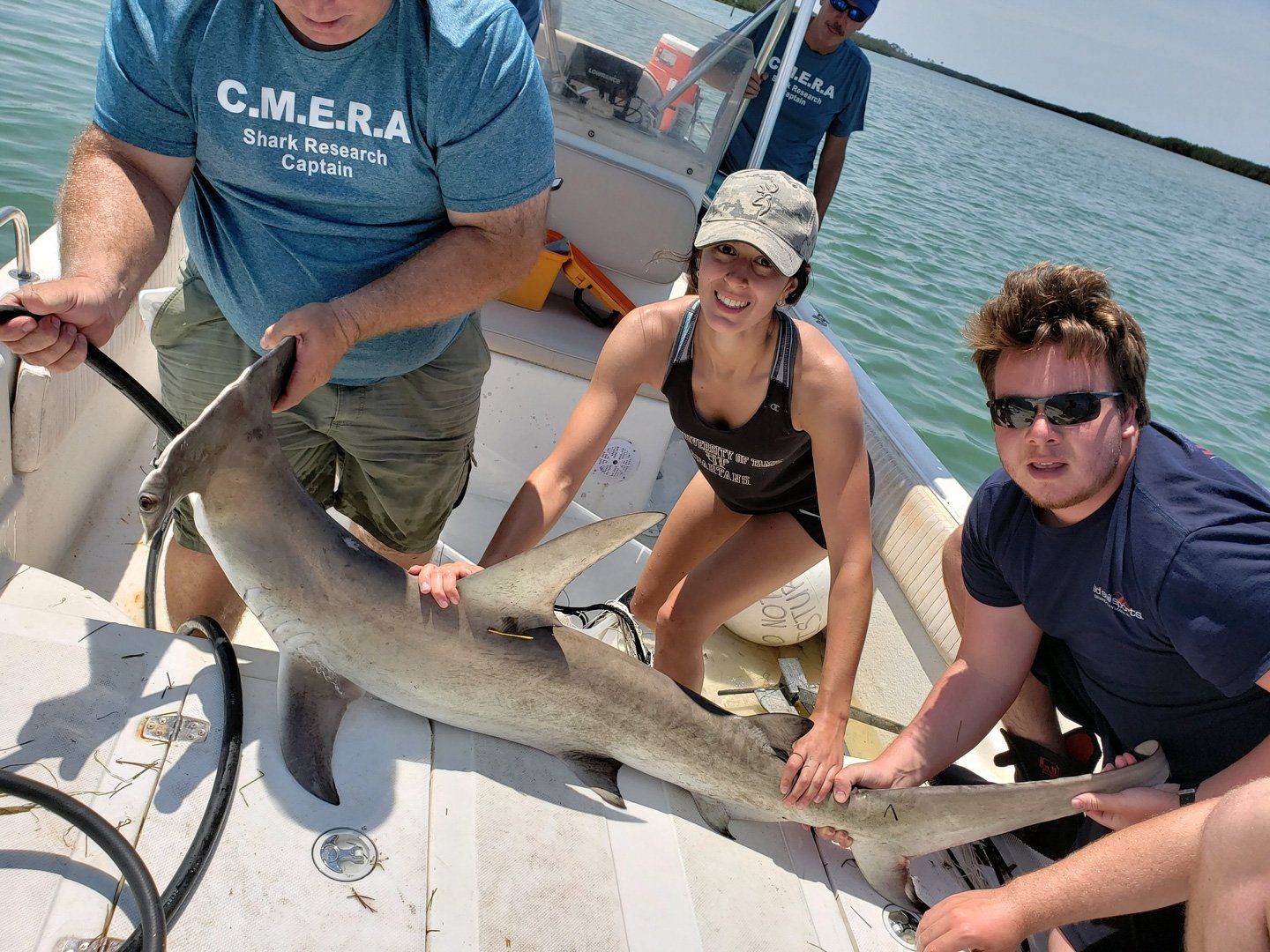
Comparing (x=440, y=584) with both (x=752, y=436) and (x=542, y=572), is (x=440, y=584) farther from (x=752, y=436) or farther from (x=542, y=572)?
(x=752, y=436)

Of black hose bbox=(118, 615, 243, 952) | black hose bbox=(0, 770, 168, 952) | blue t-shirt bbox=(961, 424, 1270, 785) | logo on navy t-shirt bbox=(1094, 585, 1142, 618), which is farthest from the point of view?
logo on navy t-shirt bbox=(1094, 585, 1142, 618)

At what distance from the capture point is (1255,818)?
1.68m

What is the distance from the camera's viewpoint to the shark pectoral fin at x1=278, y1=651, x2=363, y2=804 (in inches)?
76.3

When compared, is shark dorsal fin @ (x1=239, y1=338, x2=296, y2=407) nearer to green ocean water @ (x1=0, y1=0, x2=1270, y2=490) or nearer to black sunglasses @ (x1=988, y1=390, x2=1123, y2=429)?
black sunglasses @ (x1=988, y1=390, x2=1123, y2=429)

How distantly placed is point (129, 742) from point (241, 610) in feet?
4.16

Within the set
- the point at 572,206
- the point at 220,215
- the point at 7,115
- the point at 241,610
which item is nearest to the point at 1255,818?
the point at 220,215

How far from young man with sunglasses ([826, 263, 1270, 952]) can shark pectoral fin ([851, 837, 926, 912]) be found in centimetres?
6

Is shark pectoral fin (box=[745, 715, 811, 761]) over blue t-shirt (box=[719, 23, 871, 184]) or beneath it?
beneath

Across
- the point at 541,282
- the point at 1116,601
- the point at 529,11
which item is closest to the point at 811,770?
the point at 1116,601

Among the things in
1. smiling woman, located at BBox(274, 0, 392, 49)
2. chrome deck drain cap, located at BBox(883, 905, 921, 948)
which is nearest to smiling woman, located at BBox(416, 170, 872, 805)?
chrome deck drain cap, located at BBox(883, 905, 921, 948)

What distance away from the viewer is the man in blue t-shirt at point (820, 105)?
18.4 feet

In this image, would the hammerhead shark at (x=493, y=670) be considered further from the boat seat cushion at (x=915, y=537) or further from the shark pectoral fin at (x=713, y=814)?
the boat seat cushion at (x=915, y=537)

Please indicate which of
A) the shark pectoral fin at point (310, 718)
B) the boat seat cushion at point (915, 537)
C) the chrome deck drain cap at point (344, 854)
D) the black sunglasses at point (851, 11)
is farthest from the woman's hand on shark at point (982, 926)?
the black sunglasses at point (851, 11)

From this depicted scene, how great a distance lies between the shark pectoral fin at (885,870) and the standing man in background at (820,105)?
411 cm
